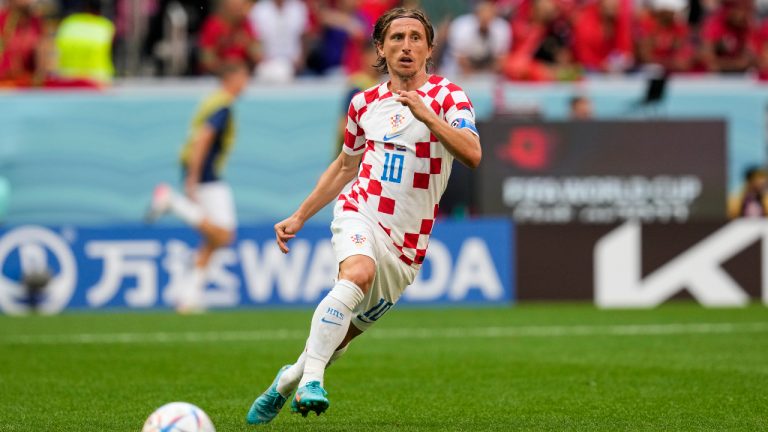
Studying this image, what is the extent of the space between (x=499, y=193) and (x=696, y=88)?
3.89 metres

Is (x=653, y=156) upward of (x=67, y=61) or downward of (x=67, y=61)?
downward

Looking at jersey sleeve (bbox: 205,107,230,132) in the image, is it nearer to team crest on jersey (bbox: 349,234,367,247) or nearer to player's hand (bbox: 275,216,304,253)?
player's hand (bbox: 275,216,304,253)

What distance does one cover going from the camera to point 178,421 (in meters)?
6.07

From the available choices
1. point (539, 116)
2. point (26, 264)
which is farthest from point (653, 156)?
point (26, 264)

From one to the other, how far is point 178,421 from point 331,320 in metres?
1.06

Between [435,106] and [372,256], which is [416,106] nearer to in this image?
[435,106]

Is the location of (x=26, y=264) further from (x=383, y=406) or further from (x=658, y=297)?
(x=383, y=406)

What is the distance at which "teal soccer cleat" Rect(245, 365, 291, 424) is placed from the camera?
712 cm

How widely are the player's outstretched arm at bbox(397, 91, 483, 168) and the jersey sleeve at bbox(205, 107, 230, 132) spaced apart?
376 inches

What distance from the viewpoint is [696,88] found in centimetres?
1881

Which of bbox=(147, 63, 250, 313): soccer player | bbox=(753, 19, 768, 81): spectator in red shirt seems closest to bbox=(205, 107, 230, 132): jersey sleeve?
bbox=(147, 63, 250, 313): soccer player

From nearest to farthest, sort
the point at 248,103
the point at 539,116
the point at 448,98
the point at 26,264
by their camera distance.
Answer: the point at 448,98 < the point at 26,264 < the point at 539,116 < the point at 248,103

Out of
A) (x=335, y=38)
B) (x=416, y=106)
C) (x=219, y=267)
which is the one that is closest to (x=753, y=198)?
(x=335, y=38)

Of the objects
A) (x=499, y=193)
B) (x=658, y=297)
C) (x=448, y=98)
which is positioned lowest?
(x=658, y=297)
